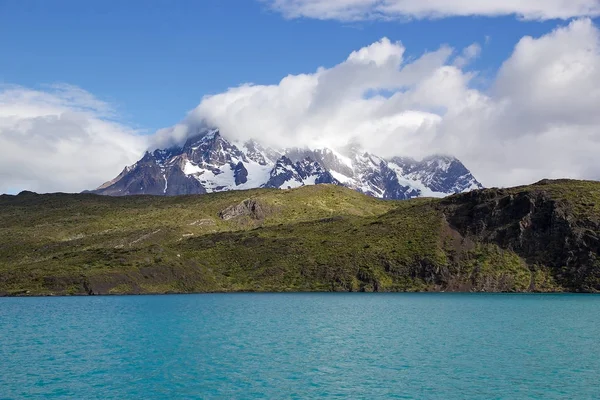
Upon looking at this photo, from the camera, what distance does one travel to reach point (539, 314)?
126188 millimetres

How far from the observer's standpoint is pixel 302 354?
75.9 metres

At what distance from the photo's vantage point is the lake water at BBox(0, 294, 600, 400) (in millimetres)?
57594

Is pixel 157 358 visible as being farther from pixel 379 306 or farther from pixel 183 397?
pixel 379 306

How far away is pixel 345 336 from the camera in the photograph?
3644 inches

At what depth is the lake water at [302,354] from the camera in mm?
57594

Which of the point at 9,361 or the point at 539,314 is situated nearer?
the point at 9,361

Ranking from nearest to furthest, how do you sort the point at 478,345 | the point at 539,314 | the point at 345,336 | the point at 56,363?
the point at 56,363
the point at 478,345
the point at 345,336
the point at 539,314

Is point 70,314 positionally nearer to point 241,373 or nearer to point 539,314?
point 241,373

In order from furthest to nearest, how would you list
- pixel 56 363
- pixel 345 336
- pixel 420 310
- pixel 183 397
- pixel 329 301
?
pixel 329 301
pixel 420 310
pixel 345 336
pixel 56 363
pixel 183 397

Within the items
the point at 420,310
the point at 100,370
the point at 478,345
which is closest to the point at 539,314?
the point at 420,310

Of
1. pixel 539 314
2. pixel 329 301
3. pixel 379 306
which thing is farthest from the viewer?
pixel 329 301

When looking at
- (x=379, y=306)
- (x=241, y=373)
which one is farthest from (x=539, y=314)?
(x=241, y=373)

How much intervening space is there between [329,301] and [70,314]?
6543 centimetres

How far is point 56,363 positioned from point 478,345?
51993mm
